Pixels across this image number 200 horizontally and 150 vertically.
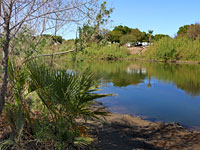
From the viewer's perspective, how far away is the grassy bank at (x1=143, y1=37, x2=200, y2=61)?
3994cm

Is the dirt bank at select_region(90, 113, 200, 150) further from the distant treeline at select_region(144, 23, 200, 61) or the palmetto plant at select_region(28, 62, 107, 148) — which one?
the distant treeline at select_region(144, 23, 200, 61)

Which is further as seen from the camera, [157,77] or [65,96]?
[157,77]

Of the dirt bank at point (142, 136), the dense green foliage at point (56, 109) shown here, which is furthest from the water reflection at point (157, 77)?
the dense green foliage at point (56, 109)

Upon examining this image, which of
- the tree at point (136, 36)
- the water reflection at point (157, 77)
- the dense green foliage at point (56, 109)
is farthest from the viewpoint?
the tree at point (136, 36)

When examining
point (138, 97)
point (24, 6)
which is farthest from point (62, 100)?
point (138, 97)

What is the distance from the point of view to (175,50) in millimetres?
42344

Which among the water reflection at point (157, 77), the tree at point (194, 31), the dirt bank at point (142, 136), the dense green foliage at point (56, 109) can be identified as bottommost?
the dirt bank at point (142, 136)

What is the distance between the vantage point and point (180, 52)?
41.7 meters

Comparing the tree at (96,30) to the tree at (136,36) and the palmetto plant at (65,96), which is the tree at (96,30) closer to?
the palmetto plant at (65,96)

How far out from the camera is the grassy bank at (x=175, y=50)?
131 feet

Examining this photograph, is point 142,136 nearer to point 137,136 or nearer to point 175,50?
point 137,136

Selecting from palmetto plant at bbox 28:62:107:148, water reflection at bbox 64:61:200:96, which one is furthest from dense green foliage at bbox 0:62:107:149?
water reflection at bbox 64:61:200:96

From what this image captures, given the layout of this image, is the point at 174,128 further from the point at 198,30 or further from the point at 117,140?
the point at 198,30

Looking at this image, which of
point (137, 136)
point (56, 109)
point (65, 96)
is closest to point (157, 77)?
point (137, 136)
